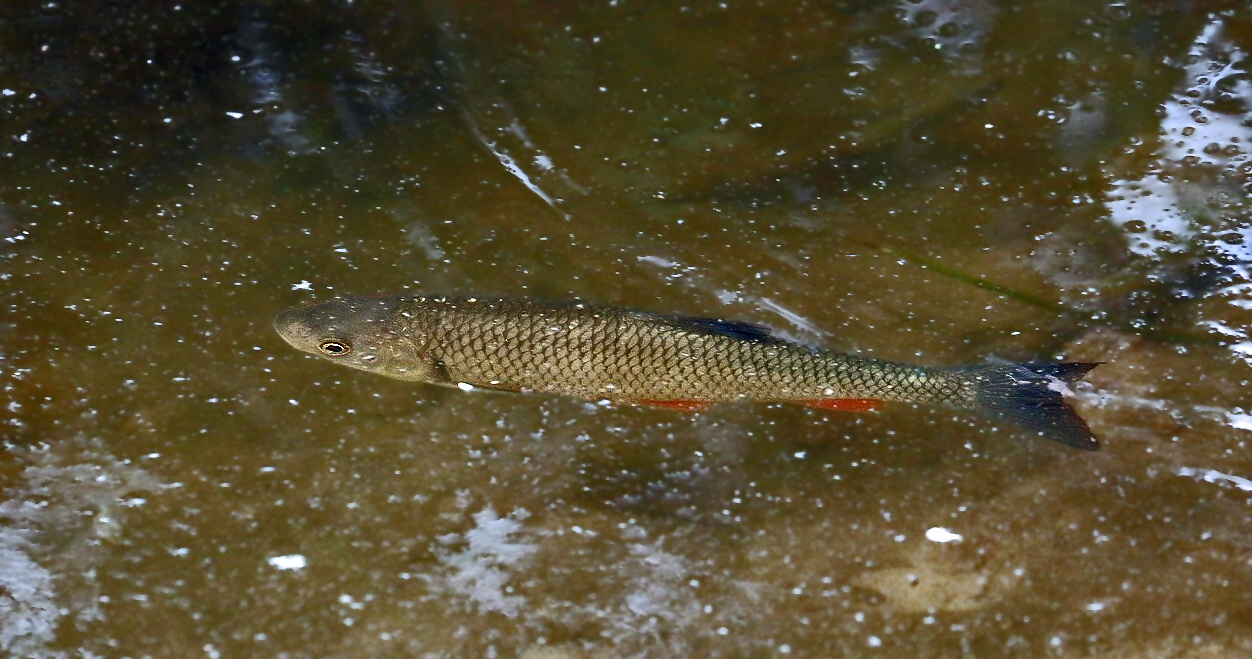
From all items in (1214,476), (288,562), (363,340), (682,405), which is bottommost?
(288,562)

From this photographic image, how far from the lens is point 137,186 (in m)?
3.60

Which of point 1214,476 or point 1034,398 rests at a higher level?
point 1034,398

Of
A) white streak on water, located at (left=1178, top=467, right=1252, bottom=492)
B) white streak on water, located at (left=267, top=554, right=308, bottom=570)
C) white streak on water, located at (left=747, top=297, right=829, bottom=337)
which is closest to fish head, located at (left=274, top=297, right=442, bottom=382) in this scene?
white streak on water, located at (left=267, top=554, right=308, bottom=570)

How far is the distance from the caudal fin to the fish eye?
1885mm

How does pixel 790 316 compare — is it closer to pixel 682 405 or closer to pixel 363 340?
pixel 682 405

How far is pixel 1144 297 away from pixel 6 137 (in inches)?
162

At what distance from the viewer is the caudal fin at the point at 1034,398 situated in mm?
2801

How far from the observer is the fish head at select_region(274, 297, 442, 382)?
9.96 ft

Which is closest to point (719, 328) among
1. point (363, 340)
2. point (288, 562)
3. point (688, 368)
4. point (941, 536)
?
point (688, 368)

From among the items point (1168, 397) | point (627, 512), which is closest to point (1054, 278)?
point (1168, 397)

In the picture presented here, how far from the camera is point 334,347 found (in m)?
3.07

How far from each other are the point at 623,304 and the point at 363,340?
84 centimetres

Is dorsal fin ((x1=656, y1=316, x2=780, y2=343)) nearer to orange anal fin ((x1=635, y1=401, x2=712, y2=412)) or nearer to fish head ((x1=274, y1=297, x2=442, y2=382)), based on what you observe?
orange anal fin ((x1=635, y1=401, x2=712, y2=412))

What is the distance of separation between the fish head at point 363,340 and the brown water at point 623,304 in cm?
10
